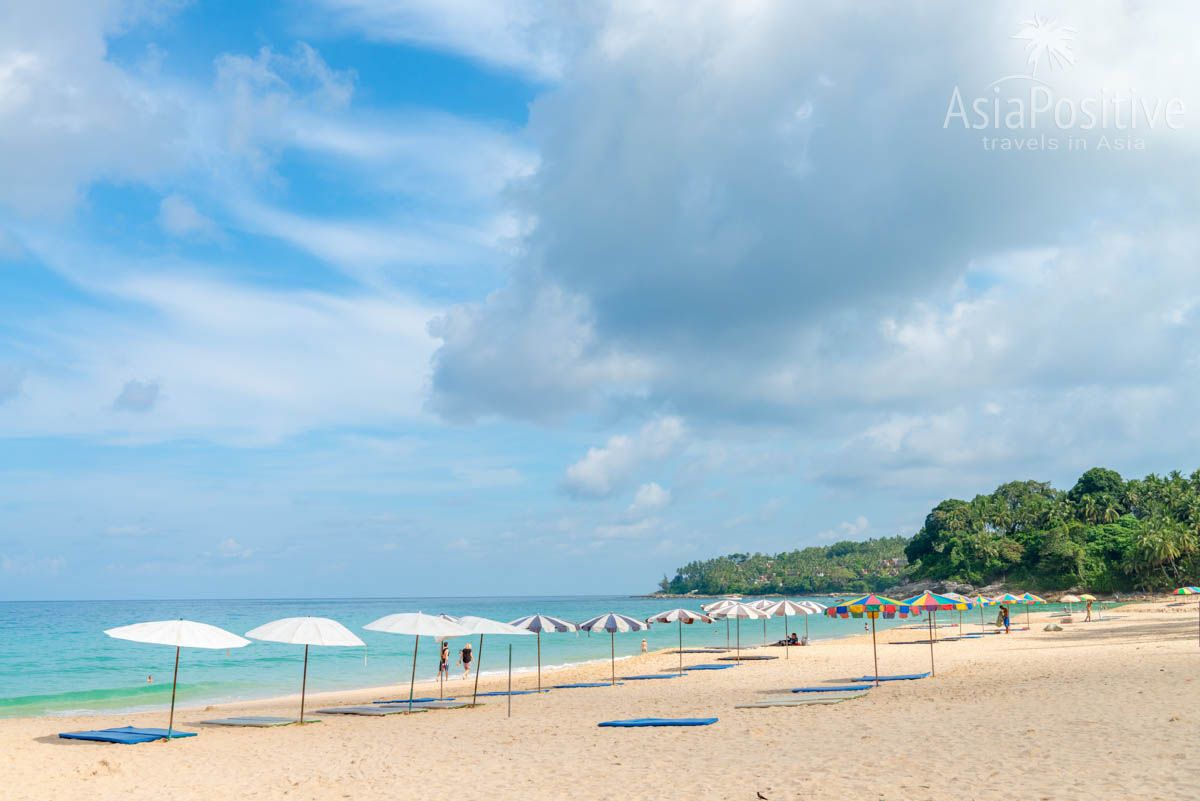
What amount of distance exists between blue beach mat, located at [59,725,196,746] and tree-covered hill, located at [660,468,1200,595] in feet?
306

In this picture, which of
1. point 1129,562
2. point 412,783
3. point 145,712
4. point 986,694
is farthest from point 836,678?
point 1129,562

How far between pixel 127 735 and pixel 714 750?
12245mm

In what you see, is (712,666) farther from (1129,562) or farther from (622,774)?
(1129,562)

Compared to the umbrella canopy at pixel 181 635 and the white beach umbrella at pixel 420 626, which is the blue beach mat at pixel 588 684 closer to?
the white beach umbrella at pixel 420 626

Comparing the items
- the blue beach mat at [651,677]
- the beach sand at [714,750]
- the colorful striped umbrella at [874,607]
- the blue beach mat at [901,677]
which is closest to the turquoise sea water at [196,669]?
the beach sand at [714,750]

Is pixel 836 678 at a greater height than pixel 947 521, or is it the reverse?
pixel 947 521

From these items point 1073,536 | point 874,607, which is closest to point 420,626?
point 874,607

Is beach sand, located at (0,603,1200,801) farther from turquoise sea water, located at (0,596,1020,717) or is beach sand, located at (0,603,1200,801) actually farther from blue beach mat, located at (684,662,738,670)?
turquoise sea water, located at (0,596,1020,717)

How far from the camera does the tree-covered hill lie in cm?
8938

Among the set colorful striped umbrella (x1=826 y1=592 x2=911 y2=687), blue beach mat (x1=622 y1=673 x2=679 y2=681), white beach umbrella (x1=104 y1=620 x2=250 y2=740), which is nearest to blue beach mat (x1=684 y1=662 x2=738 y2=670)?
blue beach mat (x1=622 y1=673 x2=679 y2=681)

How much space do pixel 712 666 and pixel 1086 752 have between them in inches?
881

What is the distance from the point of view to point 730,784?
10828 mm

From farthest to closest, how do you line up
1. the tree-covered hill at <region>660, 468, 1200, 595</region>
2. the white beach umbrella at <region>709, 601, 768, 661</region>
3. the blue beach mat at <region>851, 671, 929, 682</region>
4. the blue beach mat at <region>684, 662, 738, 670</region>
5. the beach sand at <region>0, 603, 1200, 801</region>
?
the tree-covered hill at <region>660, 468, 1200, 595</region>
the white beach umbrella at <region>709, 601, 768, 661</region>
the blue beach mat at <region>684, 662, 738, 670</region>
the blue beach mat at <region>851, 671, 929, 682</region>
the beach sand at <region>0, 603, 1200, 801</region>

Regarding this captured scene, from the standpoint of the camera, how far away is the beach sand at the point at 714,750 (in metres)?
10.5
